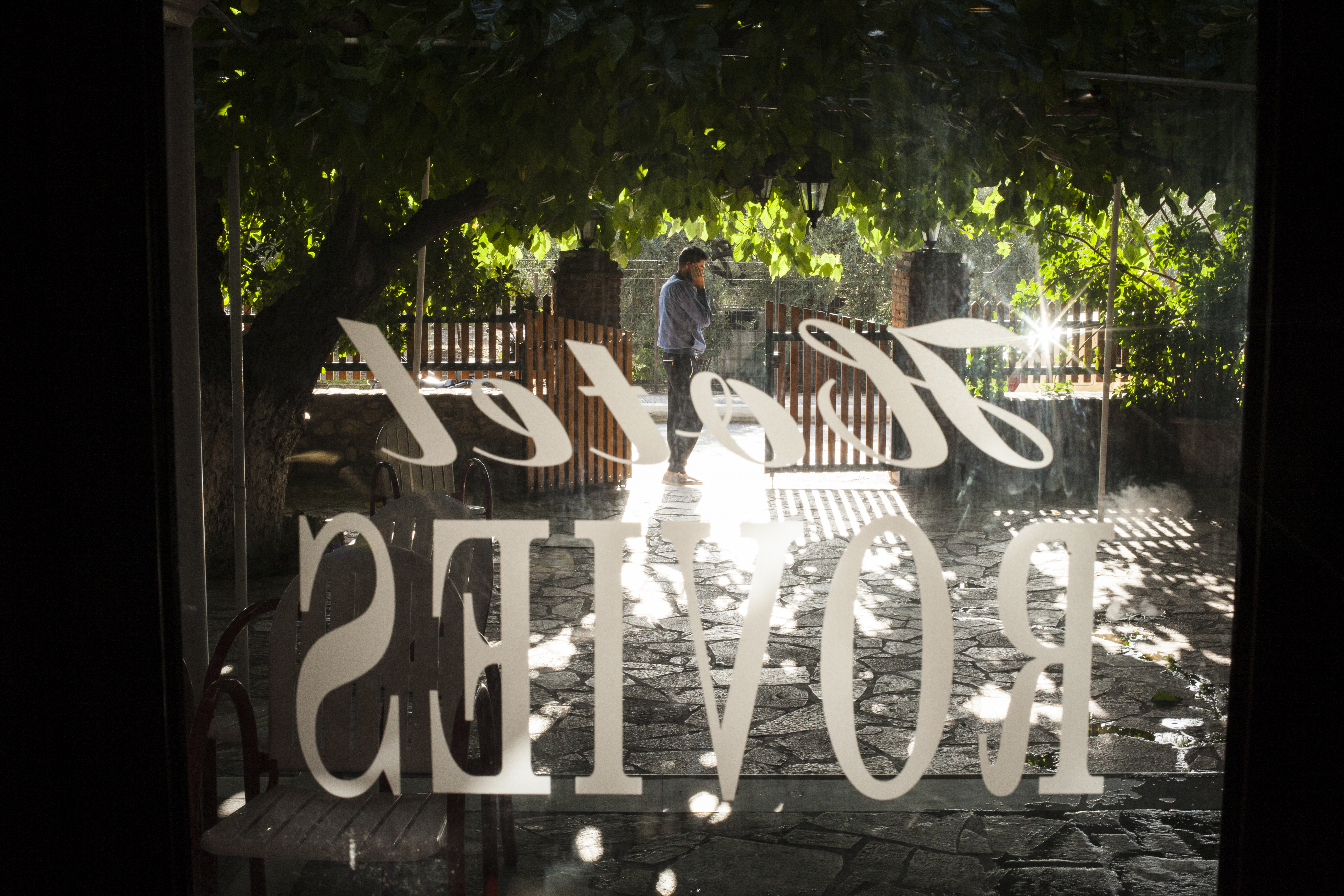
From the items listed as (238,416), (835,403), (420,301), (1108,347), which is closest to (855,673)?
(835,403)

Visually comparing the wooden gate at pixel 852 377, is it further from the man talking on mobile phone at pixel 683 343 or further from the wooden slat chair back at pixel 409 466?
the wooden slat chair back at pixel 409 466

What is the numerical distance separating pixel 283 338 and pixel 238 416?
0.93 ft

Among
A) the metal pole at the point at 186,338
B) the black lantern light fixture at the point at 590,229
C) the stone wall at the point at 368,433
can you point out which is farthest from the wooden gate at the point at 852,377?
the metal pole at the point at 186,338

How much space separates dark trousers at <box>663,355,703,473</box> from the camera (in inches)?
101

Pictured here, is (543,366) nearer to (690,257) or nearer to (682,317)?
(682,317)

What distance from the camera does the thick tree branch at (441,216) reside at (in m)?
2.93

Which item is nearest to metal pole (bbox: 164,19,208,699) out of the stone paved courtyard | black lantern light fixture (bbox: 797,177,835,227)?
the stone paved courtyard

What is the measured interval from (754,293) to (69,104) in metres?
1.62

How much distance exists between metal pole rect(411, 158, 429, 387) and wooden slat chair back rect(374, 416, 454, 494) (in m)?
0.14

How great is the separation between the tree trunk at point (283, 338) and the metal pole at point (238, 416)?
0.03 metres

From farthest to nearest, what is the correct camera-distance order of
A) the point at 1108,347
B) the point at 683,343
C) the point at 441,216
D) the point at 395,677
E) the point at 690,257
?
1. the point at 441,216
2. the point at 1108,347
3. the point at 690,257
4. the point at 683,343
5. the point at 395,677

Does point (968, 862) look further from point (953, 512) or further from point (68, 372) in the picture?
point (68, 372)

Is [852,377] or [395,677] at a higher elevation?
[852,377]

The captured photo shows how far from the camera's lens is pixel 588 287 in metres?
2.78
